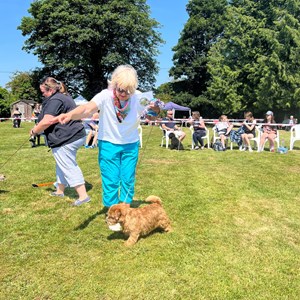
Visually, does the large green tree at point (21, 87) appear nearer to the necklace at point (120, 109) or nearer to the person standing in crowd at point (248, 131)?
the person standing in crowd at point (248, 131)

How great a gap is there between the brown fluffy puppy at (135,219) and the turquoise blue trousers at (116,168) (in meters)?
0.32

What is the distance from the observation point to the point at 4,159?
8797mm

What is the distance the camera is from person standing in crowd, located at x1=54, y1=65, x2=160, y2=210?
328cm

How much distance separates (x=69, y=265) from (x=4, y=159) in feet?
21.9

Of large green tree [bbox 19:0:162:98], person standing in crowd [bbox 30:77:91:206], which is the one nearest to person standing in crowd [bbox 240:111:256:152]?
person standing in crowd [bbox 30:77:91:206]

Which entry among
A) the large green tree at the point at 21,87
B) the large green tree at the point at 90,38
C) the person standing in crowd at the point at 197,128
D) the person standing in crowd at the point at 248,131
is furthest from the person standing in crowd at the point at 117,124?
the large green tree at the point at 21,87

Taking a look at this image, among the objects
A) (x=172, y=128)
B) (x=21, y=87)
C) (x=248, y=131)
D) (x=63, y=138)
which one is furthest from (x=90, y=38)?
(x=21, y=87)

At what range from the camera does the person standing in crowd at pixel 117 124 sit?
3275mm

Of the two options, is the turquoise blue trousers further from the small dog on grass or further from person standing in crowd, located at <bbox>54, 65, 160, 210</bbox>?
the small dog on grass

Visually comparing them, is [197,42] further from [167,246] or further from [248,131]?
[167,246]

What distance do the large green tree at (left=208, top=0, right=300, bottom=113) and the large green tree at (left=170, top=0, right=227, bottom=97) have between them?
203 centimetres

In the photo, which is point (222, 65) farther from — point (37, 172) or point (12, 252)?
point (12, 252)

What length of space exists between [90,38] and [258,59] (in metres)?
15.7

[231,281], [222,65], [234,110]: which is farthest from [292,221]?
[222,65]
